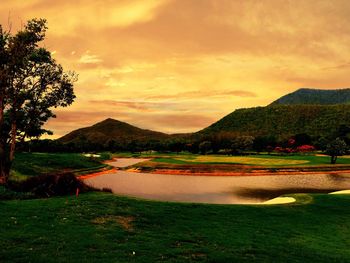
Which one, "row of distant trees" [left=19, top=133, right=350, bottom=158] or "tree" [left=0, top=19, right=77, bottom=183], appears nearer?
"tree" [left=0, top=19, right=77, bottom=183]

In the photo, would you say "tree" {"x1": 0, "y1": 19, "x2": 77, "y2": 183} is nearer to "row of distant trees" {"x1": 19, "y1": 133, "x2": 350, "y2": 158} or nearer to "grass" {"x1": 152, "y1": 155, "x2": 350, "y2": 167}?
"grass" {"x1": 152, "y1": 155, "x2": 350, "y2": 167}

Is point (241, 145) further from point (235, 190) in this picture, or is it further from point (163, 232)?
point (163, 232)

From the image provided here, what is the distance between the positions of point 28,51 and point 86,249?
31.9 metres

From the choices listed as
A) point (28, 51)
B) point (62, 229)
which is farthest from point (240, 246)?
point (28, 51)

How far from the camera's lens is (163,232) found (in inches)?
818

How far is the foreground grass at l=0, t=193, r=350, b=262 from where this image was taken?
15.9 metres

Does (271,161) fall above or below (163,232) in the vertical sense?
above

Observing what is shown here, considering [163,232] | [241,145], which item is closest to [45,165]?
[163,232]

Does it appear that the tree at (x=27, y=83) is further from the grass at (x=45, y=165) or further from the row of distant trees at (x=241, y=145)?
the row of distant trees at (x=241, y=145)

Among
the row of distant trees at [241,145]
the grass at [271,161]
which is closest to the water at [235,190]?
the grass at [271,161]

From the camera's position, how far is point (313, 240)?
22531 millimetres

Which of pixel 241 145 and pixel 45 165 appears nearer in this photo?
pixel 45 165

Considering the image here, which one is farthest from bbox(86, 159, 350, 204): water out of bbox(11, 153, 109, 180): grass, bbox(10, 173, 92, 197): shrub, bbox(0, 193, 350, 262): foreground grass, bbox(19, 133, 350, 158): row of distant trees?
bbox(19, 133, 350, 158): row of distant trees

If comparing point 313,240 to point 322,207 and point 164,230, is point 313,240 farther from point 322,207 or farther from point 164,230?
point 322,207
